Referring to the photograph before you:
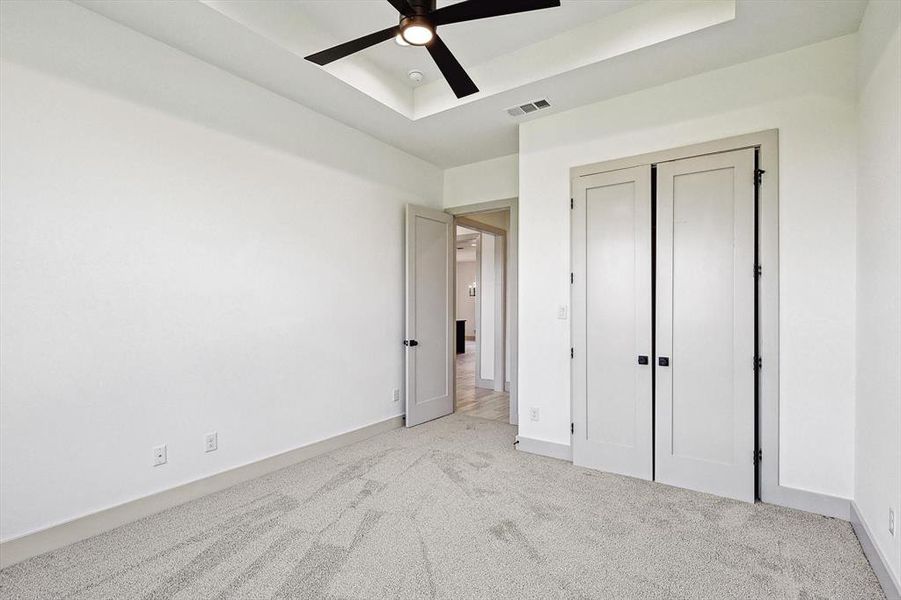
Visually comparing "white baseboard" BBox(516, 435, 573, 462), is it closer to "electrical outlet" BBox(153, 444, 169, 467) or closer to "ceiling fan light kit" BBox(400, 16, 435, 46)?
"electrical outlet" BBox(153, 444, 169, 467)

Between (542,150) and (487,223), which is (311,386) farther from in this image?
(487,223)

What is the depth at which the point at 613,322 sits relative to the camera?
3326mm

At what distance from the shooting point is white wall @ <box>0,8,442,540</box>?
2.21 meters

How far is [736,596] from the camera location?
6.26ft

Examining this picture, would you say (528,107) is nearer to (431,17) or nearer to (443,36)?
(443,36)

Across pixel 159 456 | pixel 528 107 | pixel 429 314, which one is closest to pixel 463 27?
pixel 528 107

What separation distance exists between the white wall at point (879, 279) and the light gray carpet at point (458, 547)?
1.17 ft

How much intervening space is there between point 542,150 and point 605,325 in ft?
5.22

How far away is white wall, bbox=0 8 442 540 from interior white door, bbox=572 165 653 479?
204 centimetres

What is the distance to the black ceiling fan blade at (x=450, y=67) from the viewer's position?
2150 mm

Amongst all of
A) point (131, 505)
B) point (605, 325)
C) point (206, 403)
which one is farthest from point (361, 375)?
point (605, 325)

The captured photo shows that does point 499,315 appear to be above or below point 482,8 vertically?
below

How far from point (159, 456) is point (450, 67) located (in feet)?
9.46

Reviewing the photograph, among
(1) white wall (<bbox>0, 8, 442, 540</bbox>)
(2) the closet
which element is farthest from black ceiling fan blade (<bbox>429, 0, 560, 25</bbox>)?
(1) white wall (<bbox>0, 8, 442, 540</bbox>)
